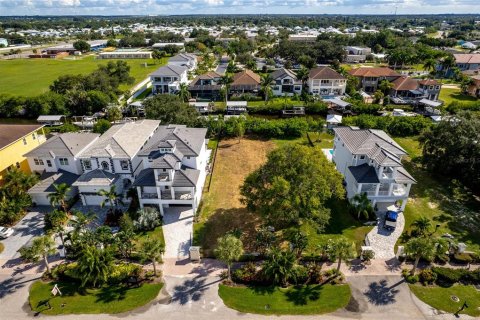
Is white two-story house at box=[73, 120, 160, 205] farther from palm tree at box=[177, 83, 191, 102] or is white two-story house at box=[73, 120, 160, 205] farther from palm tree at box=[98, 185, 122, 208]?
palm tree at box=[177, 83, 191, 102]

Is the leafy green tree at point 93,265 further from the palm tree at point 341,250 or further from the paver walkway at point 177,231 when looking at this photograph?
the palm tree at point 341,250

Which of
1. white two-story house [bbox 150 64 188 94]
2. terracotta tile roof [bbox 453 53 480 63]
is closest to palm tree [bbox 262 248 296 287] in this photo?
white two-story house [bbox 150 64 188 94]

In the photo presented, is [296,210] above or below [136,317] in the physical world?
above

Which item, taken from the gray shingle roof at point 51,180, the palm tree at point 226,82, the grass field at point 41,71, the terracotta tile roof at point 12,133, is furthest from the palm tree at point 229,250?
the grass field at point 41,71

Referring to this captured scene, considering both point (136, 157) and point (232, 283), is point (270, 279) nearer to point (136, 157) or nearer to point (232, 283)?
point (232, 283)

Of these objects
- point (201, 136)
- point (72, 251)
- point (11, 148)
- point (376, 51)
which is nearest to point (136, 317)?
point (72, 251)

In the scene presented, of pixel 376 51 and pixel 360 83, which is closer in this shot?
pixel 360 83
